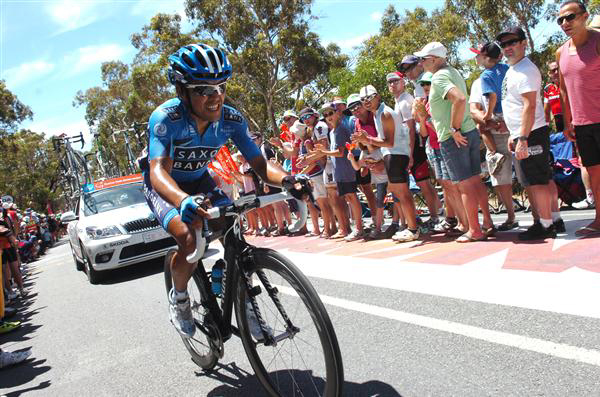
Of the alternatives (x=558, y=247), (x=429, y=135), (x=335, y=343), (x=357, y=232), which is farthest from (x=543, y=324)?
(x=357, y=232)

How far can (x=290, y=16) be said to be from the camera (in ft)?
86.0

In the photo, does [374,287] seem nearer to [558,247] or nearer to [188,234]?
[558,247]

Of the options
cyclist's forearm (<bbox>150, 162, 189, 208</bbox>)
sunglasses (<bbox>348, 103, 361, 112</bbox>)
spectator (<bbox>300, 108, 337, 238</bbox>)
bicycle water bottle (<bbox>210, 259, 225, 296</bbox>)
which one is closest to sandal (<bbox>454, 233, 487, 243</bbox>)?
sunglasses (<bbox>348, 103, 361, 112</bbox>)

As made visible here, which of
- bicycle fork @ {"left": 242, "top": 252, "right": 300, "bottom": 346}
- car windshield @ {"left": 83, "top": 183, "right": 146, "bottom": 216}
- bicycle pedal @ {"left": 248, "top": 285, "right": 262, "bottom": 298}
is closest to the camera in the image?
bicycle fork @ {"left": 242, "top": 252, "right": 300, "bottom": 346}

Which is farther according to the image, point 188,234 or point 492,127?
point 492,127

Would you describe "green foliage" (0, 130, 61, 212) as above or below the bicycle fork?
above

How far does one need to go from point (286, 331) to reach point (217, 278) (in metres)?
0.66

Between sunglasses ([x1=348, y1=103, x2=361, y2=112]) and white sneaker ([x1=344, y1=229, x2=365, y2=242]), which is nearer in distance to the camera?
sunglasses ([x1=348, y1=103, x2=361, y2=112])

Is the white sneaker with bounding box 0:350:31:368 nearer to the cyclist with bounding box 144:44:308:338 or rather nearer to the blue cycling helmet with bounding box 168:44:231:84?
the cyclist with bounding box 144:44:308:338

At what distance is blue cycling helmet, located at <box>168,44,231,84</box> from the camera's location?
2.92 metres

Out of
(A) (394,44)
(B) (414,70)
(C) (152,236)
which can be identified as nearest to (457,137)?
(B) (414,70)

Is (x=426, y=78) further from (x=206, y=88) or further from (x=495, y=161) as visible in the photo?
(x=206, y=88)

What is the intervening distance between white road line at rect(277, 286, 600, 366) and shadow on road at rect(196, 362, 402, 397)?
615 millimetres

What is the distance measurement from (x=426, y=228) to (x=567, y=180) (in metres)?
2.62
